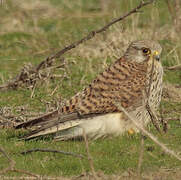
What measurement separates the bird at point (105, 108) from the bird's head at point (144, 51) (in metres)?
0.05

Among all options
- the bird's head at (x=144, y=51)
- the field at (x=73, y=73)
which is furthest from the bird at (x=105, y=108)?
the field at (x=73, y=73)

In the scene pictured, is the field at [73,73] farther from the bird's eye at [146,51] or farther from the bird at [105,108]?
the bird's eye at [146,51]

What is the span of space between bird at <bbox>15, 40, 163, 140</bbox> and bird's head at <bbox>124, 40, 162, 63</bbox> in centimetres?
5

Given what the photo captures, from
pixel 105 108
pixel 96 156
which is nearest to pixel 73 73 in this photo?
pixel 105 108

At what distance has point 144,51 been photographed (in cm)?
832

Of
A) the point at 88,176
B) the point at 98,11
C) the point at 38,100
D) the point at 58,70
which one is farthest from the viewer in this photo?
the point at 98,11

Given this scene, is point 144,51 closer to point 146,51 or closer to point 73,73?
point 146,51

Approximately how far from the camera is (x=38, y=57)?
12.6m

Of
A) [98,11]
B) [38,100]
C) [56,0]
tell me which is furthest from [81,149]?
[56,0]

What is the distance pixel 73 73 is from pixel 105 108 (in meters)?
3.56

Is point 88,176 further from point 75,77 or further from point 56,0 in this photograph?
point 56,0

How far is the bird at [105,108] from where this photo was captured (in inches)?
294

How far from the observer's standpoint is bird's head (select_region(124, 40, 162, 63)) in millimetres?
8234

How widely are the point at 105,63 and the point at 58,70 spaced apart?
104 centimetres
